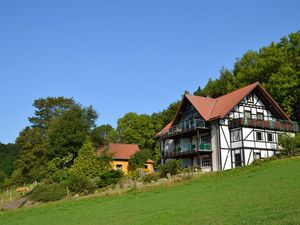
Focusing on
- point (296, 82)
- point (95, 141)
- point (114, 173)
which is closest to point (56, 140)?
point (95, 141)

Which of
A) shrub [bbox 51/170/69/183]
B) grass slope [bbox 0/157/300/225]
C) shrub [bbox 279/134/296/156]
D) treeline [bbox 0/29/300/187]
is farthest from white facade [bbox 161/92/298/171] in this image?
shrub [bbox 51/170/69/183]

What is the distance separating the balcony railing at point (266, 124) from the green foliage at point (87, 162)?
15.9 m

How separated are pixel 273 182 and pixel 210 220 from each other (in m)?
10.3

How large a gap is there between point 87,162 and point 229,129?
1651 centimetres

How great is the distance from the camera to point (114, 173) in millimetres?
43094

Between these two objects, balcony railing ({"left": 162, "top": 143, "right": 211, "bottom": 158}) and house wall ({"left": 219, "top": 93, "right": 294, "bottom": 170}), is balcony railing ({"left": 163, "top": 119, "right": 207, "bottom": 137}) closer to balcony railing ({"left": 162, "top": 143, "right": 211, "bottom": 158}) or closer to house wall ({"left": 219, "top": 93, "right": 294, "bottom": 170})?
balcony railing ({"left": 162, "top": 143, "right": 211, "bottom": 158})

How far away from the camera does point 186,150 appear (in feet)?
151

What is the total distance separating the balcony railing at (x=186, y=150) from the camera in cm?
4341

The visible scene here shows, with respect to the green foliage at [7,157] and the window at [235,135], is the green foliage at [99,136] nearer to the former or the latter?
the window at [235,135]

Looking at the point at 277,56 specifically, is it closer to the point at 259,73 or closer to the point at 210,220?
the point at 259,73

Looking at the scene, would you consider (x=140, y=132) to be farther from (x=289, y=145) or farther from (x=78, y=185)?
(x=289, y=145)

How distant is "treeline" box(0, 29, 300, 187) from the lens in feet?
163

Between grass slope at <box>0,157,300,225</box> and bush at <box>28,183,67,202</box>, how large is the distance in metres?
8.01

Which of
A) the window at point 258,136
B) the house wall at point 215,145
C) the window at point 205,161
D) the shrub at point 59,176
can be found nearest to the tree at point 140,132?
the window at point 205,161
